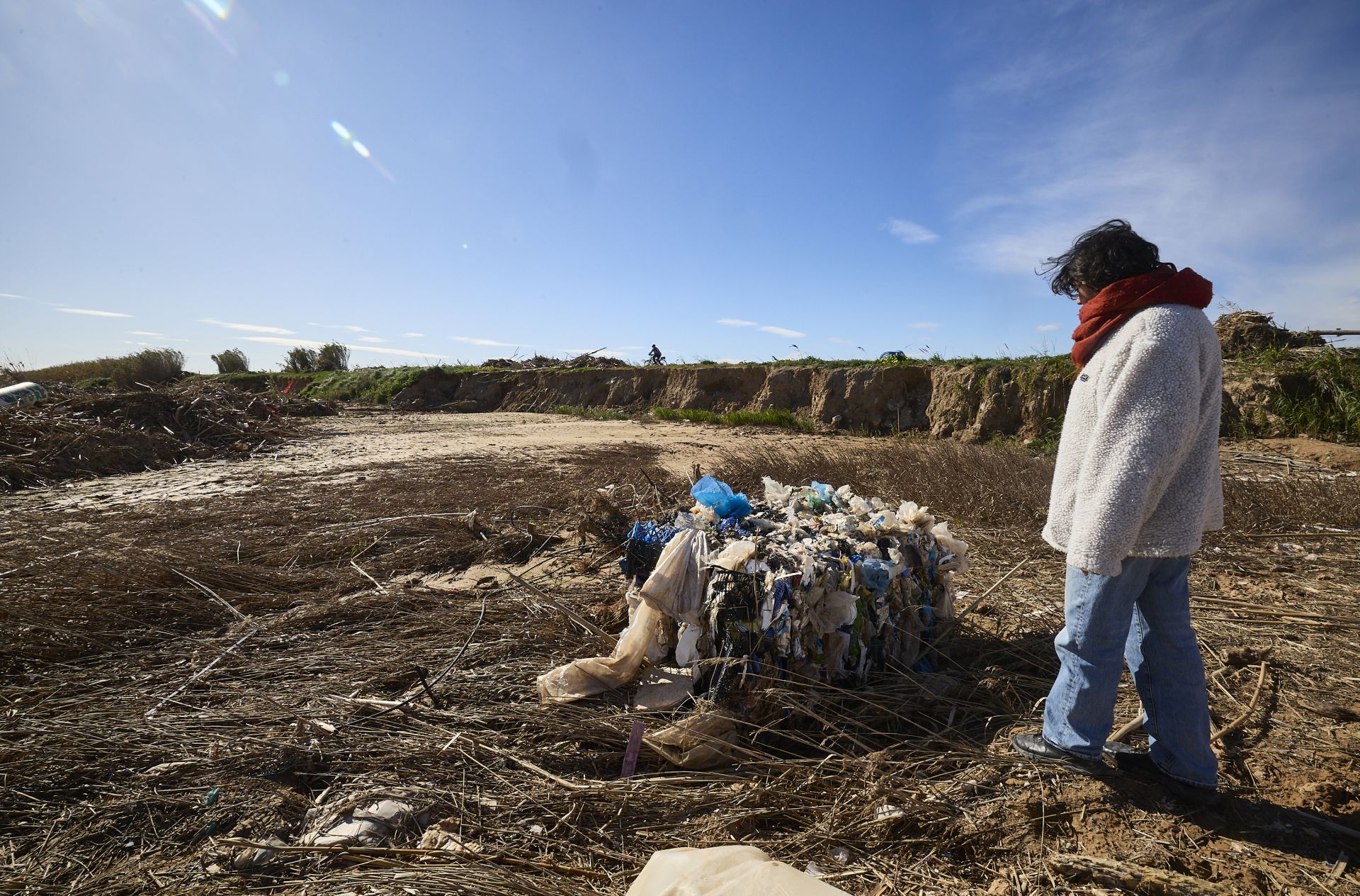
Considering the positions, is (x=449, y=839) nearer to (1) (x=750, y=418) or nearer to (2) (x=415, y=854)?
(2) (x=415, y=854)

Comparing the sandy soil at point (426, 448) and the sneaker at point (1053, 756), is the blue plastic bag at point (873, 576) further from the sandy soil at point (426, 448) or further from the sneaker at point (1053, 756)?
the sandy soil at point (426, 448)

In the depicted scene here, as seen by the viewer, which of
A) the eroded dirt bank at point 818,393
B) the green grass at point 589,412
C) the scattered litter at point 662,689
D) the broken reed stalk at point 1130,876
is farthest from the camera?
the green grass at point 589,412

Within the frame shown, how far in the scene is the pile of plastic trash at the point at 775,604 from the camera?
2707mm

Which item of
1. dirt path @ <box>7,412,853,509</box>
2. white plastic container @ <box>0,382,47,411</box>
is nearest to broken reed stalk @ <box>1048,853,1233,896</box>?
dirt path @ <box>7,412,853,509</box>

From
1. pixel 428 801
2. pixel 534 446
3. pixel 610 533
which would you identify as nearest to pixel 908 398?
pixel 534 446

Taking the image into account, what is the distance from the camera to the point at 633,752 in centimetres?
244

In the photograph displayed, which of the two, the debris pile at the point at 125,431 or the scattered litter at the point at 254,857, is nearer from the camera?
the scattered litter at the point at 254,857

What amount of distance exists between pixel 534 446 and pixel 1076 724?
9.80 m

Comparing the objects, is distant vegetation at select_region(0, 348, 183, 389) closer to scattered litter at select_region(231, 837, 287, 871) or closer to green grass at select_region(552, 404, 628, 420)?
green grass at select_region(552, 404, 628, 420)

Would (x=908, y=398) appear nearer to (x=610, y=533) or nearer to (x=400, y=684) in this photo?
(x=610, y=533)

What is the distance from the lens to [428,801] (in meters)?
2.26

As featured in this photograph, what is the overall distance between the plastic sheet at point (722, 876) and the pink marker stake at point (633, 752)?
80 centimetres

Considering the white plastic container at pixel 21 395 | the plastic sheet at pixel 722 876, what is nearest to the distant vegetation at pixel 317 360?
the white plastic container at pixel 21 395

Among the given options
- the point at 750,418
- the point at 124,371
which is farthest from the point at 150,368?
the point at 750,418
